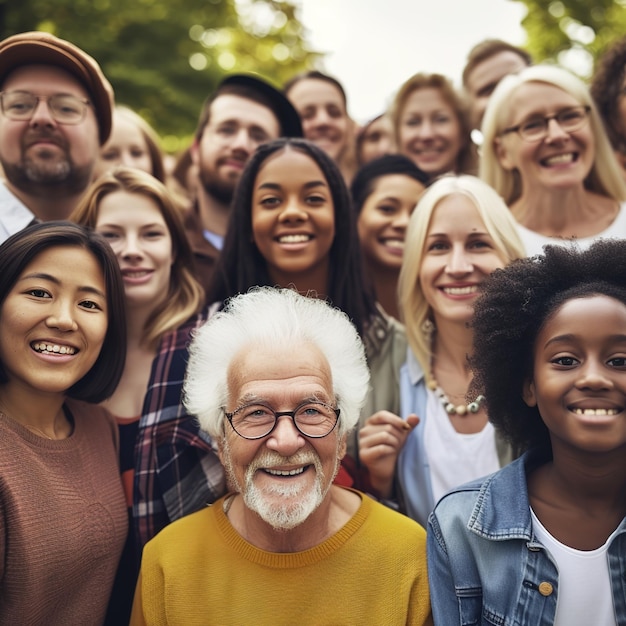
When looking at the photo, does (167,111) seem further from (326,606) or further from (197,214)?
(326,606)

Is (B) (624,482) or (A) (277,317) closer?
(B) (624,482)

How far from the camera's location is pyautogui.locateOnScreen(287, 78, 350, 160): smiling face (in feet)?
24.0

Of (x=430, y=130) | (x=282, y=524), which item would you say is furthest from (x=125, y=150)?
(x=282, y=524)

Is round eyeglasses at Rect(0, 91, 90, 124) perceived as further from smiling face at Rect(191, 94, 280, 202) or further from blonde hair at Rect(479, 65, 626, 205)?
blonde hair at Rect(479, 65, 626, 205)

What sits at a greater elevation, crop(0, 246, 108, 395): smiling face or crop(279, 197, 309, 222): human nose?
crop(279, 197, 309, 222): human nose

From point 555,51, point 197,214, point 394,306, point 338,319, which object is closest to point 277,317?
point 338,319

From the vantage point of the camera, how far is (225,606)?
317 cm

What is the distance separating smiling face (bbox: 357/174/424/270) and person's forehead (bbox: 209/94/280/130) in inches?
57.4

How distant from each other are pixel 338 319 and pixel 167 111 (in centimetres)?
1383

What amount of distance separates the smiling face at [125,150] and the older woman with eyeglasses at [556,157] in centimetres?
302

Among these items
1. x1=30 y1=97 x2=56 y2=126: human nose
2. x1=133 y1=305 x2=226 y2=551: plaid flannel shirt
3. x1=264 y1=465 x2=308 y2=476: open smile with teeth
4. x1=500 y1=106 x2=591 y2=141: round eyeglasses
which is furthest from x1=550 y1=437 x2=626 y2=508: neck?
x1=30 y1=97 x2=56 y2=126: human nose

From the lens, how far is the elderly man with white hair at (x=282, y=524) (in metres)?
3.15

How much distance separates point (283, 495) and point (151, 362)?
1.60 metres

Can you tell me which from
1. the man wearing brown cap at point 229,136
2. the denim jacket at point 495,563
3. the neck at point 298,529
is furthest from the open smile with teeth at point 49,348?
the man wearing brown cap at point 229,136
